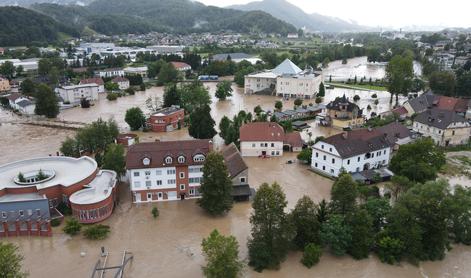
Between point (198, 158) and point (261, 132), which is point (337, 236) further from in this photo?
point (261, 132)

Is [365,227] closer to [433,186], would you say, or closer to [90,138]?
[433,186]

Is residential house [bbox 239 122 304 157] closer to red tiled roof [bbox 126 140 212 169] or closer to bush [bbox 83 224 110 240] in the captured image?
red tiled roof [bbox 126 140 212 169]

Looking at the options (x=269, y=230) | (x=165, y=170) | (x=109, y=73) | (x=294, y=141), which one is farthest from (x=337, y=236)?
(x=109, y=73)

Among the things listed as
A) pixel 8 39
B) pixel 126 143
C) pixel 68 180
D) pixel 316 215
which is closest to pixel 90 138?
pixel 126 143

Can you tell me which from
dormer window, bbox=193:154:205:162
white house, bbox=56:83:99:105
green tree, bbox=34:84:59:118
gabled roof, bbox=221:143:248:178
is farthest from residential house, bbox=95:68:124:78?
dormer window, bbox=193:154:205:162

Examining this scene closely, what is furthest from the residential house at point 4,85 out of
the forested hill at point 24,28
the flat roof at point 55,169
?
the forested hill at point 24,28

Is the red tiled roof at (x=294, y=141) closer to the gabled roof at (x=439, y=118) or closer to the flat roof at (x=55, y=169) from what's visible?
the gabled roof at (x=439, y=118)
